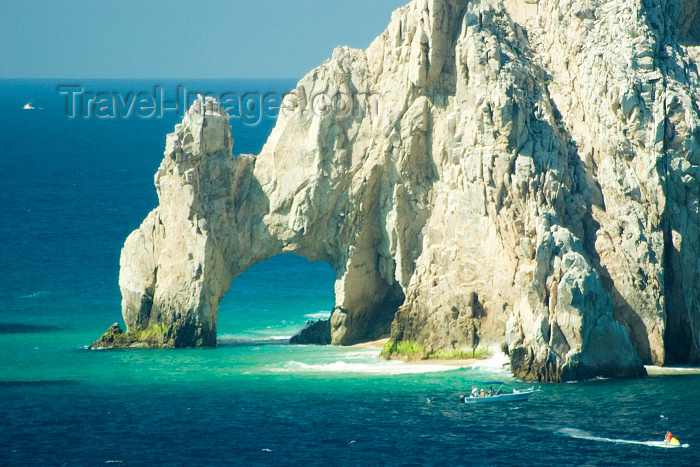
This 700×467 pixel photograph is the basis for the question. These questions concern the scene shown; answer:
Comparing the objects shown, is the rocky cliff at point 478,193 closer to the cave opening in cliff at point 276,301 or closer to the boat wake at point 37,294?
the cave opening in cliff at point 276,301

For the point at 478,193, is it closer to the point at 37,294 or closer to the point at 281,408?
the point at 281,408

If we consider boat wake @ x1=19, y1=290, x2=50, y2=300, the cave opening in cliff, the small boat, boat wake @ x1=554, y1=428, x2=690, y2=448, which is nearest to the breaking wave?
the cave opening in cliff

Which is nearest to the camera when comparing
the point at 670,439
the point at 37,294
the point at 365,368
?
the point at 670,439

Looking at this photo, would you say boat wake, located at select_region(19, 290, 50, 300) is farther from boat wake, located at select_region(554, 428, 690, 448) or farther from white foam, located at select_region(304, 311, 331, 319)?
boat wake, located at select_region(554, 428, 690, 448)

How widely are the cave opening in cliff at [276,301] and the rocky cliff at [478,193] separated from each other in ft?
27.8

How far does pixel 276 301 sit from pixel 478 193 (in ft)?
119

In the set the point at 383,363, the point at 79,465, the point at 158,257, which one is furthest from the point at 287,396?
the point at 158,257

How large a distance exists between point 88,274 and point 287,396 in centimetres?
5323

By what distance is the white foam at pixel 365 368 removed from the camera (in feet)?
250

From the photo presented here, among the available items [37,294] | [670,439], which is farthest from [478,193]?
[37,294]

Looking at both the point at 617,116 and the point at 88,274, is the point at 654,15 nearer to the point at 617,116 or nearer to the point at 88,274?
the point at 617,116

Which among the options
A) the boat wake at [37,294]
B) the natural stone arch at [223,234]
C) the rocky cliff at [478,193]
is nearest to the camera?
the rocky cliff at [478,193]

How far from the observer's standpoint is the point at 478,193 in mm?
77875

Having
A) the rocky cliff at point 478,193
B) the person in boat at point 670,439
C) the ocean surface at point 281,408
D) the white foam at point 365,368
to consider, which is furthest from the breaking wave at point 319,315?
the person in boat at point 670,439
